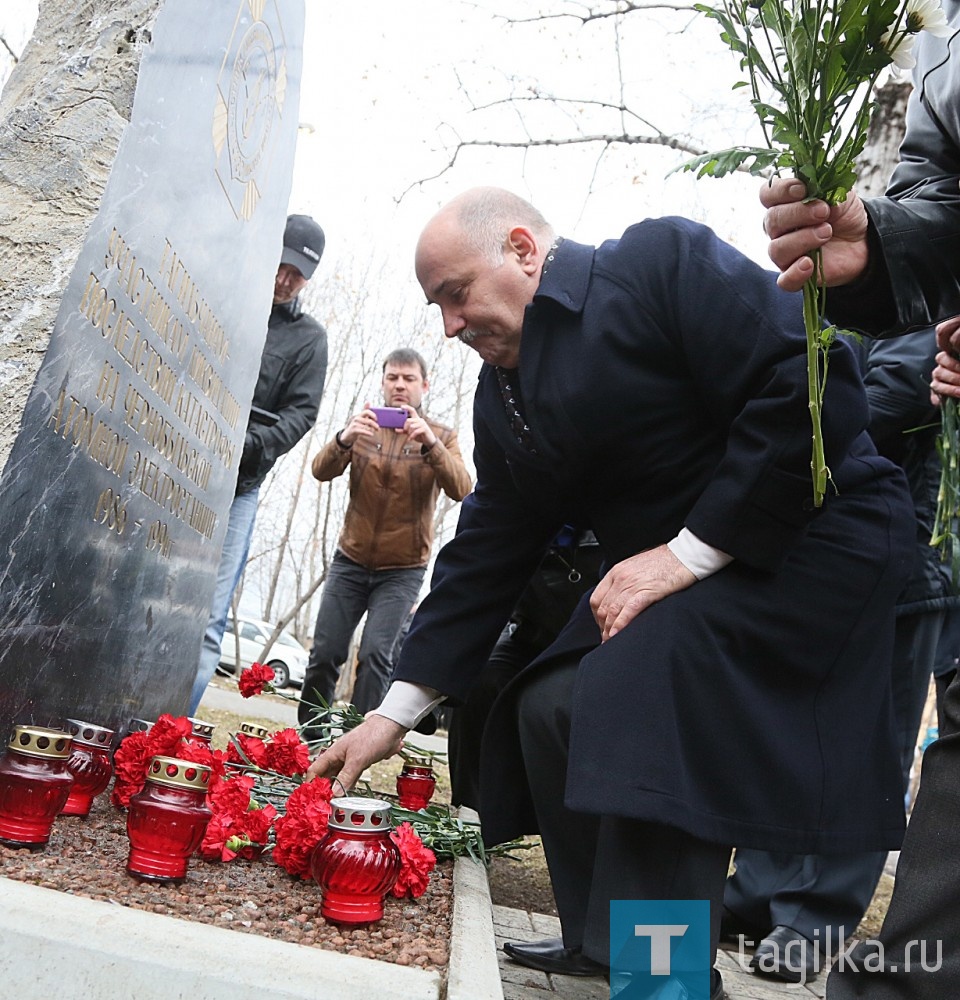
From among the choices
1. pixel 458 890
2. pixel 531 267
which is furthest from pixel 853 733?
pixel 531 267

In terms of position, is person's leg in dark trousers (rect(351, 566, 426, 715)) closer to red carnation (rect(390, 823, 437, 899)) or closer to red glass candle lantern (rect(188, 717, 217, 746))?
red glass candle lantern (rect(188, 717, 217, 746))

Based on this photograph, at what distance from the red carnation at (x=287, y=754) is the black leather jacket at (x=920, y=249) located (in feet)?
5.38

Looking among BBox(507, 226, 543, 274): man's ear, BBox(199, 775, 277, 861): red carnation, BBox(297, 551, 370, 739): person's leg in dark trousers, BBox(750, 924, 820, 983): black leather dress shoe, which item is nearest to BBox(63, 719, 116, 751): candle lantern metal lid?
BBox(199, 775, 277, 861): red carnation

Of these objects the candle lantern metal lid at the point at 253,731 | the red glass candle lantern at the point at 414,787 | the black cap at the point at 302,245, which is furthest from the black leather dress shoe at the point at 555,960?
the black cap at the point at 302,245

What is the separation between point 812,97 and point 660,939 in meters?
1.42

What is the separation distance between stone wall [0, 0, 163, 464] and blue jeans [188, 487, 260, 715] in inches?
91.4

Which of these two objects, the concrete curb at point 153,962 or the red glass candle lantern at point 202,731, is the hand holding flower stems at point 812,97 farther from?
the red glass candle lantern at point 202,731

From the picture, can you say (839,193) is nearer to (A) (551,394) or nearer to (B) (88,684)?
(A) (551,394)

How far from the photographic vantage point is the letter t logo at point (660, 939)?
1853mm

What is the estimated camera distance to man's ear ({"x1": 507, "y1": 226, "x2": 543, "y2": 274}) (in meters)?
2.52

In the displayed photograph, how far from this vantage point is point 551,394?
239cm

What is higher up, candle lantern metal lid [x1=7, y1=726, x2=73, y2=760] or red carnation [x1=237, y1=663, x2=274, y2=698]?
red carnation [x1=237, y1=663, x2=274, y2=698]

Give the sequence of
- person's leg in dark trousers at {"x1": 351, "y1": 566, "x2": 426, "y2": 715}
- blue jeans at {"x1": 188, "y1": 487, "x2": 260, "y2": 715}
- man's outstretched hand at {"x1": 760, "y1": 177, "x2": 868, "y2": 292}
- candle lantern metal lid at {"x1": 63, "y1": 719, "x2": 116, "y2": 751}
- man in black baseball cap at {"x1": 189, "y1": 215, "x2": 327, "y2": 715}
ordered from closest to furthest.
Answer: man's outstretched hand at {"x1": 760, "y1": 177, "x2": 868, "y2": 292}
candle lantern metal lid at {"x1": 63, "y1": 719, "x2": 116, "y2": 751}
blue jeans at {"x1": 188, "y1": 487, "x2": 260, "y2": 715}
man in black baseball cap at {"x1": 189, "y1": 215, "x2": 327, "y2": 715}
person's leg in dark trousers at {"x1": 351, "y1": 566, "x2": 426, "y2": 715}

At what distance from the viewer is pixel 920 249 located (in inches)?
73.4
